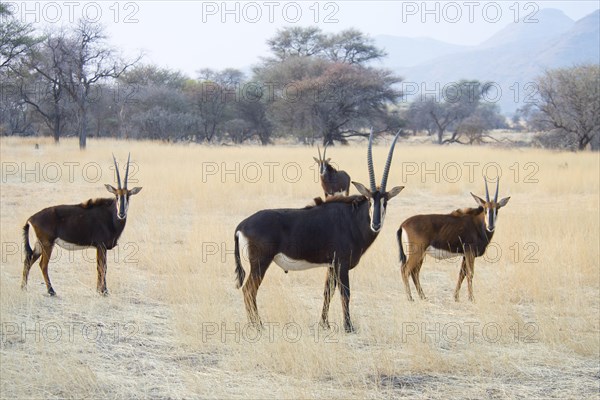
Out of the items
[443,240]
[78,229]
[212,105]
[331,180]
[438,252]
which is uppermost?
[212,105]

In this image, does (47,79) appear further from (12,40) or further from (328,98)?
(328,98)

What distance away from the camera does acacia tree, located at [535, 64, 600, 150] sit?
2861cm

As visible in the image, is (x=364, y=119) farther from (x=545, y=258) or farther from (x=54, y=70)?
(x=545, y=258)

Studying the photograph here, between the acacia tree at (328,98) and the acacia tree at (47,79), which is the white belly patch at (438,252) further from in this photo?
the acacia tree at (328,98)

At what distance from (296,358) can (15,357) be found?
2247mm

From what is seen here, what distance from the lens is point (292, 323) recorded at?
6.43m

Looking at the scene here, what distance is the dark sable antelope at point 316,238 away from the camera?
6121 mm

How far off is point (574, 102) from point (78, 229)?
86.2ft

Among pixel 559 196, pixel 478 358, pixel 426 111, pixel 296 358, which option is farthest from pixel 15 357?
pixel 426 111

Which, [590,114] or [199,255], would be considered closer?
[199,255]

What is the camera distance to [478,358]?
560cm

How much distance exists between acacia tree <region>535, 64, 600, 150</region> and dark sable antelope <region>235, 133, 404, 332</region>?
24.8m

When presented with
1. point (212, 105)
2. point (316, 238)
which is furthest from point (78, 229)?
point (212, 105)

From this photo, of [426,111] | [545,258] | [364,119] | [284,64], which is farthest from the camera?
[426,111]
